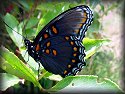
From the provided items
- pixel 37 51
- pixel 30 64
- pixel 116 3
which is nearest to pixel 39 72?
pixel 30 64

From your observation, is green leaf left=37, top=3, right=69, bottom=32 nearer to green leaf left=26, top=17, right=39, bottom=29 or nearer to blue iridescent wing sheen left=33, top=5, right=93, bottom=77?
blue iridescent wing sheen left=33, top=5, right=93, bottom=77

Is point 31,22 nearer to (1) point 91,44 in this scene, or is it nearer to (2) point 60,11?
(2) point 60,11

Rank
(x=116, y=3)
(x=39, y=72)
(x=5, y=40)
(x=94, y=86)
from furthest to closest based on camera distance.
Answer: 1. (x=116, y=3)
2. (x=5, y=40)
3. (x=39, y=72)
4. (x=94, y=86)

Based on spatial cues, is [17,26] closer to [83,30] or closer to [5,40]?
[5,40]

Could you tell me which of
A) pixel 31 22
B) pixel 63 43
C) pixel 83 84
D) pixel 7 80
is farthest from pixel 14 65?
pixel 31 22

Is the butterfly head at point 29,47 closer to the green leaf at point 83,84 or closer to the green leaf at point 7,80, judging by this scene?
the green leaf at point 7,80

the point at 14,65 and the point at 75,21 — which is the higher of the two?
the point at 75,21

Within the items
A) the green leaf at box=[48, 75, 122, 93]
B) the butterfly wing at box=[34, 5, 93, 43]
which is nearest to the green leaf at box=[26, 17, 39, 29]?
the butterfly wing at box=[34, 5, 93, 43]

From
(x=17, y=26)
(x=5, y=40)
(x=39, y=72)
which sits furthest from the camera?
(x=5, y=40)
